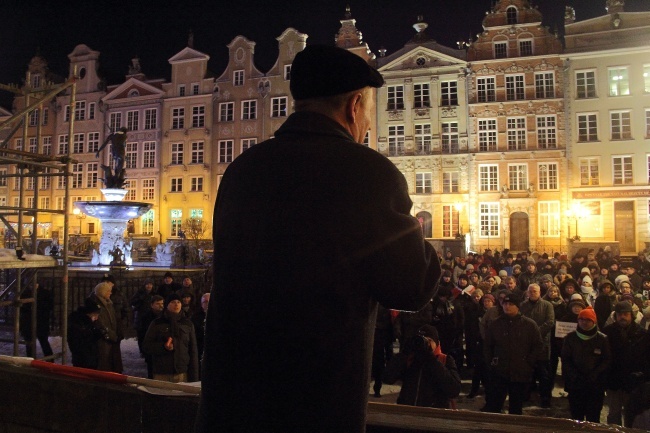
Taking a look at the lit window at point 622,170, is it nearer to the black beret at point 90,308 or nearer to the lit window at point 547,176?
the lit window at point 547,176

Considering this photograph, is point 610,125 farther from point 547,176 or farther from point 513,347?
point 513,347

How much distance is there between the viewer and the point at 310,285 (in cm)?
127

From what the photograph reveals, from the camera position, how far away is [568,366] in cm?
662

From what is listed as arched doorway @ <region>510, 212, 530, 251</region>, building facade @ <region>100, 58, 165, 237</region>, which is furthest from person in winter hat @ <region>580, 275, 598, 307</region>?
building facade @ <region>100, 58, 165, 237</region>

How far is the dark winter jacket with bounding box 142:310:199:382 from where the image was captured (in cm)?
693

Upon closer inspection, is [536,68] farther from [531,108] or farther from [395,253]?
[395,253]

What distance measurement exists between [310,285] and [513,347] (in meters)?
6.47

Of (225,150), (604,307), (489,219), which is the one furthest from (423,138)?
(604,307)

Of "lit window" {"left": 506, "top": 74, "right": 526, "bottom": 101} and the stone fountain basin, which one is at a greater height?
"lit window" {"left": 506, "top": 74, "right": 526, "bottom": 101}

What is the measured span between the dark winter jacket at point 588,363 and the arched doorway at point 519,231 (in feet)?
90.5

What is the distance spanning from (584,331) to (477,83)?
30806 mm

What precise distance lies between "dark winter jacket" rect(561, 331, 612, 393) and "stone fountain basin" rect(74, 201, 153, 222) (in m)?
14.8

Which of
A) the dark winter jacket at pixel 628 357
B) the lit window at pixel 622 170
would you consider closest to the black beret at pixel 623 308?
the dark winter jacket at pixel 628 357

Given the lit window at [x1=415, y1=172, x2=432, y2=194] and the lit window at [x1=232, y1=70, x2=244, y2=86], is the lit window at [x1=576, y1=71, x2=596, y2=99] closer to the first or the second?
the lit window at [x1=415, y1=172, x2=432, y2=194]
